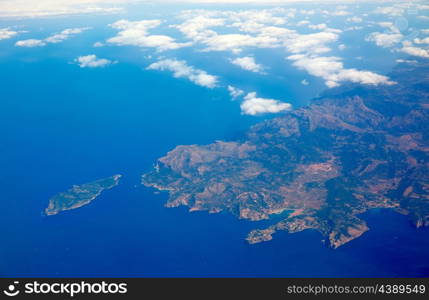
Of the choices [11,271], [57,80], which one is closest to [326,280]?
[11,271]

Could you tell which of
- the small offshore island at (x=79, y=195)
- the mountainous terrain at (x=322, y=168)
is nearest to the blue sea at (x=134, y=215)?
the small offshore island at (x=79, y=195)

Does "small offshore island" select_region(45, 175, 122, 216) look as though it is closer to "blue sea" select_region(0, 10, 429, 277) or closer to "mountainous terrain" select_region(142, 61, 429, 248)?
"blue sea" select_region(0, 10, 429, 277)

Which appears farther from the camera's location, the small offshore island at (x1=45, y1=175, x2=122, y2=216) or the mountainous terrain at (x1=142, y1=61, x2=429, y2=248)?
the small offshore island at (x1=45, y1=175, x2=122, y2=216)

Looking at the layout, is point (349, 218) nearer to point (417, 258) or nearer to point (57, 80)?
point (417, 258)

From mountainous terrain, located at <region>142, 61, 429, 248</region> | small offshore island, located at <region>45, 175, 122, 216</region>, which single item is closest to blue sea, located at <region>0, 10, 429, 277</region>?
small offshore island, located at <region>45, 175, 122, 216</region>

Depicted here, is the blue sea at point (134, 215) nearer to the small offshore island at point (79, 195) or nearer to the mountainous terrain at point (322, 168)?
the small offshore island at point (79, 195)

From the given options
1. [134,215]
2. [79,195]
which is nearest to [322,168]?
[134,215]

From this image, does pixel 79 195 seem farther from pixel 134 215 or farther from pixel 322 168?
pixel 322 168
